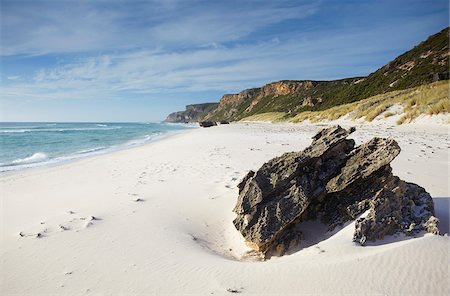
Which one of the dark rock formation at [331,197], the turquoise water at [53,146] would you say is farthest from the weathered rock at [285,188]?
the turquoise water at [53,146]

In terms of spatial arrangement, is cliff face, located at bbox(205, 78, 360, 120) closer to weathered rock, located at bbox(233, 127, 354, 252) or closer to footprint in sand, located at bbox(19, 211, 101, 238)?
weathered rock, located at bbox(233, 127, 354, 252)

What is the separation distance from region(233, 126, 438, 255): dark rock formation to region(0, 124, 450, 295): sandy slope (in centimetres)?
26

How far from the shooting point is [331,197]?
4691mm

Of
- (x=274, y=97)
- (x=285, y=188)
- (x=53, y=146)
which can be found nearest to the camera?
(x=285, y=188)

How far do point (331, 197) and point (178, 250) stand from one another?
2.45 m

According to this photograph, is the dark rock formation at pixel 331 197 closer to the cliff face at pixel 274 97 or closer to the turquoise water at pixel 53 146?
the turquoise water at pixel 53 146

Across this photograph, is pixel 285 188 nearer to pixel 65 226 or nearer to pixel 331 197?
pixel 331 197

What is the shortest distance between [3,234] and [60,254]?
1.52 metres

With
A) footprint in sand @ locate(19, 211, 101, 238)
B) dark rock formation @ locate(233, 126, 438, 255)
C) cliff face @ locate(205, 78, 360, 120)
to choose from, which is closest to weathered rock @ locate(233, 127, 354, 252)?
dark rock formation @ locate(233, 126, 438, 255)

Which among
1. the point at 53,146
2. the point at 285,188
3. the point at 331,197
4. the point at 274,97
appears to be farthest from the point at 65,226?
the point at 274,97

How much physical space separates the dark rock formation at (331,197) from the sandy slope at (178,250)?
256 mm

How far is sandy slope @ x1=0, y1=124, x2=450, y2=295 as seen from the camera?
10.2 feet

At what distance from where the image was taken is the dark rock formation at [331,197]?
3930 mm

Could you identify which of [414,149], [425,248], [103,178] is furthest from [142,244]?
[414,149]
